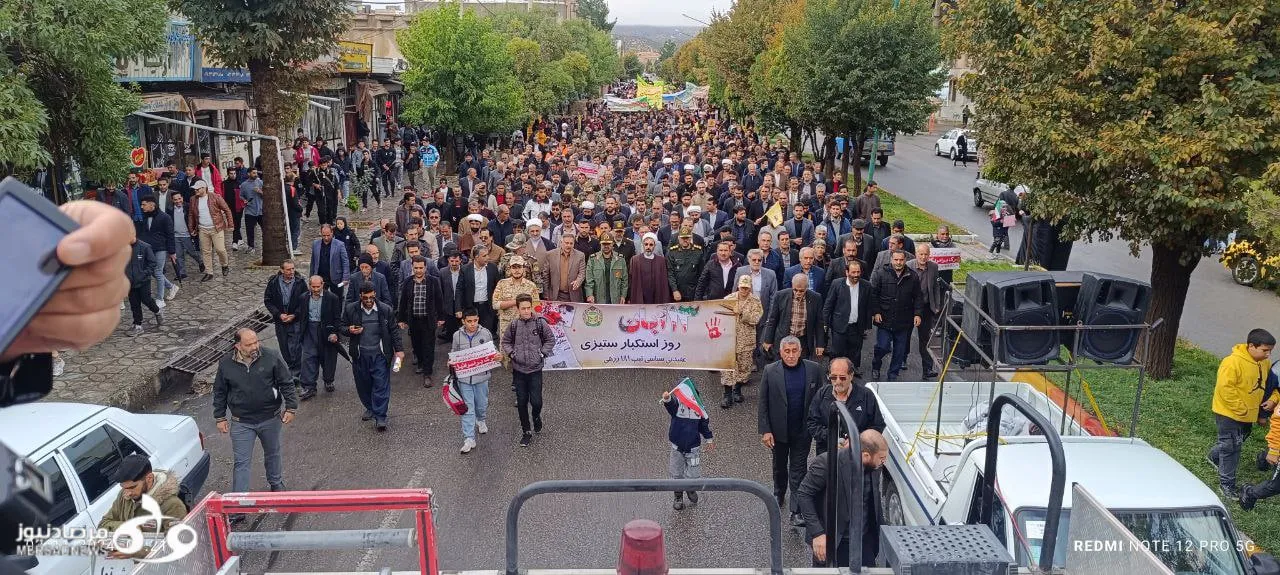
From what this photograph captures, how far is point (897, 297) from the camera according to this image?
11.7 meters

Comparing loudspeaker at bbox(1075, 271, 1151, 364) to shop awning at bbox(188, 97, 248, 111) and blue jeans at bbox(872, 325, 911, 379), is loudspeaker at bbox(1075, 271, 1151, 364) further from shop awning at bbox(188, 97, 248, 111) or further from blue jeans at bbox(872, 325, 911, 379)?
shop awning at bbox(188, 97, 248, 111)

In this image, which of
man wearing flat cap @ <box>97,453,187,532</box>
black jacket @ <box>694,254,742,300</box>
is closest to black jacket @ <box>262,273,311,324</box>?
black jacket @ <box>694,254,742,300</box>

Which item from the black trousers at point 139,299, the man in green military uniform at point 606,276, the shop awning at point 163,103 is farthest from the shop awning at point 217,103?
the man in green military uniform at point 606,276

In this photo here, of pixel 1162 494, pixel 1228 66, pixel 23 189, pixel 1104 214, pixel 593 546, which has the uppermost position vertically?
pixel 1228 66

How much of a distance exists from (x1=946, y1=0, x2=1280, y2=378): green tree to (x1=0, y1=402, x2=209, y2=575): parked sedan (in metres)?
8.87

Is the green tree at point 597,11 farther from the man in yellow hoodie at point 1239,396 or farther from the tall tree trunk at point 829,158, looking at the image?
the man in yellow hoodie at point 1239,396

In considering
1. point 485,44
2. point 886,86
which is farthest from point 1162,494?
point 485,44

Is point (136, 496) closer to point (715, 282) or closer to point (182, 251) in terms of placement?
point (715, 282)

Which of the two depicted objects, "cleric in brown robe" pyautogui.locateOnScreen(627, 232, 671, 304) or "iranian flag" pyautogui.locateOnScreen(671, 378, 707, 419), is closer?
"iranian flag" pyautogui.locateOnScreen(671, 378, 707, 419)

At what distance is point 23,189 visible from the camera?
183 cm

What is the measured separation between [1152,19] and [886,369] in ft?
17.4

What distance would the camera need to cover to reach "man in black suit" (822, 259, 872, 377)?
11.6 m

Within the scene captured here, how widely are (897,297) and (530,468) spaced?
5001mm

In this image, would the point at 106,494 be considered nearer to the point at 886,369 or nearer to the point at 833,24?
the point at 886,369
